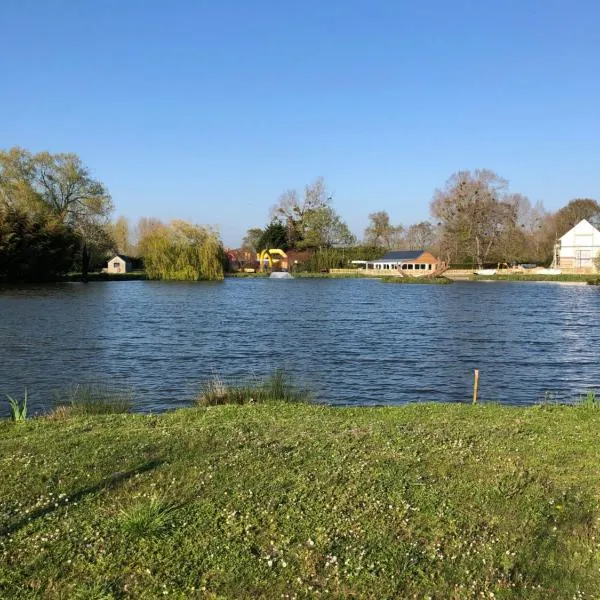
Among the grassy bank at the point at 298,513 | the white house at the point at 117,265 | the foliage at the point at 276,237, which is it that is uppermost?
the foliage at the point at 276,237

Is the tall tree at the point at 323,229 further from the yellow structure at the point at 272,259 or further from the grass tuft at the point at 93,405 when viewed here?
the grass tuft at the point at 93,405

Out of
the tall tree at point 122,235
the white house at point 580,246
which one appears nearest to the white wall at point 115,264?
the tall tree at point 122,235

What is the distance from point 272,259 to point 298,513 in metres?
115

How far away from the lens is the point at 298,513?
5223mm

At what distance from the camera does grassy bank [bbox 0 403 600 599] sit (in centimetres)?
430

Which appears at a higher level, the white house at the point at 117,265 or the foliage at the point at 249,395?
the white house at the point at 117,265

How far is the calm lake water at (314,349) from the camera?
16531 mm

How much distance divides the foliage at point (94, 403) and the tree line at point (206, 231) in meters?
57.0

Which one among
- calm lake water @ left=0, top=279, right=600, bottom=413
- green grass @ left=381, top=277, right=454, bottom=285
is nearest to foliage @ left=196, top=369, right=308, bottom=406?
calm lake water @ left=0, top=279, right=600, bottom=413

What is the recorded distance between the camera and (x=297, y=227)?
399 feet

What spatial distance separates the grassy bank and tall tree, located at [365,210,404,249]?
131750 millimetres

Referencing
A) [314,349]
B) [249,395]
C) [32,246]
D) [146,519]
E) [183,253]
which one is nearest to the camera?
[146,519]

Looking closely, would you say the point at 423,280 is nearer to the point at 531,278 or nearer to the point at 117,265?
the point at 531,278

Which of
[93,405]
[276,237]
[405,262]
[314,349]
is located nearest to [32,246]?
[314,349]
